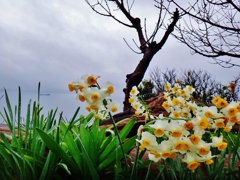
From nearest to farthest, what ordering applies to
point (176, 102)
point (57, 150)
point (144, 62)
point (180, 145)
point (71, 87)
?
point (180, 145)
point (71, 87)
point (57, 150)
point (176, 102)
point (144, 62)

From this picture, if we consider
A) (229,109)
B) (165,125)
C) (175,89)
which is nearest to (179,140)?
(165,125)

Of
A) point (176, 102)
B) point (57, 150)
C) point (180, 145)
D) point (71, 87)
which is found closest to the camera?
point (180, 145)

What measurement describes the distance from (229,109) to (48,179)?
34.7 inches

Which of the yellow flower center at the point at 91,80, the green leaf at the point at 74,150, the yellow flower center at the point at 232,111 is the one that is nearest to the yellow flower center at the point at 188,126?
the yellow flower center at the point at 232,111

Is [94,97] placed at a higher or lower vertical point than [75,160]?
higher

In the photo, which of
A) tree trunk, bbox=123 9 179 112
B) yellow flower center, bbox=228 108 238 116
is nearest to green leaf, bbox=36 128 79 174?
yellow flower center, bbox=228 108 238 116

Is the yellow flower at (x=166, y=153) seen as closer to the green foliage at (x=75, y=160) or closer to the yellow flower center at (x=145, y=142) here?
the yellow flower center at (x=145, y=142)

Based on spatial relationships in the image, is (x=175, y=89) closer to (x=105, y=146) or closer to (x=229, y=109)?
(x=105, y=146)

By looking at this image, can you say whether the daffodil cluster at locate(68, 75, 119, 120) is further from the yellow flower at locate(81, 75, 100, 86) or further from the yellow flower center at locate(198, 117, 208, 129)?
the yellow flower center at locate(198, 117, 208, 129)

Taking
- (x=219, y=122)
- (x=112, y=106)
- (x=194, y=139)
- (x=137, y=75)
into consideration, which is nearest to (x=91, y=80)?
(x=112, y=106)

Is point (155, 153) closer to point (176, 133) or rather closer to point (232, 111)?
point (176, 133)

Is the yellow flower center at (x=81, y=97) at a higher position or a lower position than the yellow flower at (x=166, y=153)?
higher

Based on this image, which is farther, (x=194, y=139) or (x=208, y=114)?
(x=208, y=114)

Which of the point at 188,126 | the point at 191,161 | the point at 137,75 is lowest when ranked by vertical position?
the point at 191,161
